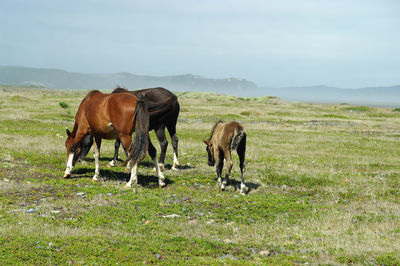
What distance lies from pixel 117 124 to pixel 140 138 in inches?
47.2

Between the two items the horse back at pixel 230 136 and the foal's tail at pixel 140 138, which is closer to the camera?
the foal's tail at pixel 140 138

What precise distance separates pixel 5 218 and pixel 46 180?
14.4 feet

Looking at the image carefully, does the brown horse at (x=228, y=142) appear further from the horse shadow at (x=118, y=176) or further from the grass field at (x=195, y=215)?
the horse shadow at (x=118, y=176)

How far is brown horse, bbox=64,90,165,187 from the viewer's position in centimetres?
1273

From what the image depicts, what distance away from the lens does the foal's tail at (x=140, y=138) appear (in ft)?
41.5

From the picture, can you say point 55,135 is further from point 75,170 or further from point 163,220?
point 163,220

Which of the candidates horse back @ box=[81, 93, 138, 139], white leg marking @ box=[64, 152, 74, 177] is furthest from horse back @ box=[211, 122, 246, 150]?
white leg marking @ box=[64, 152, 74, 177]

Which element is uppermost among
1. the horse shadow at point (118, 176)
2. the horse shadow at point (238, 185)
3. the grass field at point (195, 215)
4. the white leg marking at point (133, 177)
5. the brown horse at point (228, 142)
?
the brown horse at point (228, 142)

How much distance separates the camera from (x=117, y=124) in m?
13.3

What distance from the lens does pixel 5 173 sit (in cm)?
1389

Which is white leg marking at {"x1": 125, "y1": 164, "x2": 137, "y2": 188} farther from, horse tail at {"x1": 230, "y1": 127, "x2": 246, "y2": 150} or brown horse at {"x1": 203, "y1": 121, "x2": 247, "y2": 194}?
horse tail at {"x1": 230, "y1": 127, "x2": 246, "y2": 150}

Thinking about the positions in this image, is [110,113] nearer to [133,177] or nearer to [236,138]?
[133,177]

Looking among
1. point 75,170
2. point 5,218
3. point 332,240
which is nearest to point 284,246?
point 332,240

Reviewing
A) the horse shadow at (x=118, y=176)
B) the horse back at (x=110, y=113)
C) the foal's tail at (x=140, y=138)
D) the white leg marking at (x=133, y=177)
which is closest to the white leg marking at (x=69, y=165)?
the horse shadow at (x=118, y=176)
